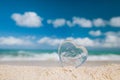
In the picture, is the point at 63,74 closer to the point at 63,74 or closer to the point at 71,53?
the point at 63,74

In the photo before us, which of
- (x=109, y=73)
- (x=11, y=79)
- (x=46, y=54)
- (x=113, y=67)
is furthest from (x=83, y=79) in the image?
(x=46, y=54)

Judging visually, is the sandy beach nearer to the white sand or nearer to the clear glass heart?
the white sand

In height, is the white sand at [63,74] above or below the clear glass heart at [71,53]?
below

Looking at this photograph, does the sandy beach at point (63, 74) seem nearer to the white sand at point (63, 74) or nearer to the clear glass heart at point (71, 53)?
the white sand at point (63, 74)

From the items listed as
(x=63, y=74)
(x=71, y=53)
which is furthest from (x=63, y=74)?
(x=71, y=53)

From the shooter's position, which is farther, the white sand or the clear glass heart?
the clear glass heart

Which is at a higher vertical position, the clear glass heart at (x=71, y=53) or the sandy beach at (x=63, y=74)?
the clear glass heart at (x=71, y=53)

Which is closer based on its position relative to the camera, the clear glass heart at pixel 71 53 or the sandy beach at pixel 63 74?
the sandy beach at pixel 63 74

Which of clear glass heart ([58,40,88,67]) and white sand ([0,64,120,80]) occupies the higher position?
clear glass heart ([58,40,88,67])

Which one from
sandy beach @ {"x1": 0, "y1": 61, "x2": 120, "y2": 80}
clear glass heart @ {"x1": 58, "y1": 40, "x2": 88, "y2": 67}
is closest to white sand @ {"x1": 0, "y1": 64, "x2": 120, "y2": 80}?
sandy beach @ {"x1": 0, "y1": 61, "x2": 120, "y2": 80}

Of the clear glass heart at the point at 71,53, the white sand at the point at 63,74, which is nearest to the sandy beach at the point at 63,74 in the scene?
the white sand at the point at 63,74
